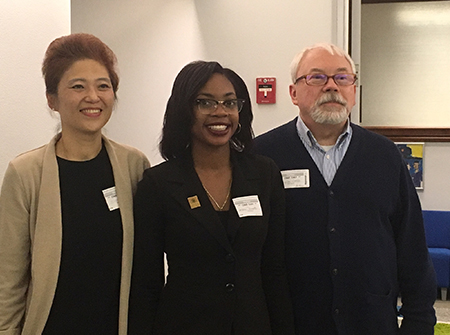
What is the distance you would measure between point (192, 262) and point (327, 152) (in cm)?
69

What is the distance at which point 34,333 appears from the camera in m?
1.66

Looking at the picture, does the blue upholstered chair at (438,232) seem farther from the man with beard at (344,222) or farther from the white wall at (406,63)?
the man with beard at (344,222)

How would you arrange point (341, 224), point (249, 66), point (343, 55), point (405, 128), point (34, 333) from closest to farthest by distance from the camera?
point (34, 333)
point (341, 224)
point (343, 55)
point (249, 66)
point (405, 128)

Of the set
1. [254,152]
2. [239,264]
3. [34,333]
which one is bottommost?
[34,333]

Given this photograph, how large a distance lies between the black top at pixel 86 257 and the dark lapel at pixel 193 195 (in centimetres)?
24

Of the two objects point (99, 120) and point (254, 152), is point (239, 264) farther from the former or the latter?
point (99, 120)

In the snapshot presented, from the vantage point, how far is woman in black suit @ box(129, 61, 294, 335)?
1676 mm

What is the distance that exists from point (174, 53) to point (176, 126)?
2.46m

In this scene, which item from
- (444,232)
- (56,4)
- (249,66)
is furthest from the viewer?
(444,232)

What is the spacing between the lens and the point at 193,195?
67.5 inches

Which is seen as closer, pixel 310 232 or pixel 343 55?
pixel 310 232

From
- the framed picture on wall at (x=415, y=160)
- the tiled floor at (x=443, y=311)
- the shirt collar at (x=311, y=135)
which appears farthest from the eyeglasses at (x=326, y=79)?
the framed picture on wall at (x=415, y=160)

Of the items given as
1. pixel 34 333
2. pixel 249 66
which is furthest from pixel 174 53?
pixel 34 333

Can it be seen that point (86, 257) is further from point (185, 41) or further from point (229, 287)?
point (185, 41)
